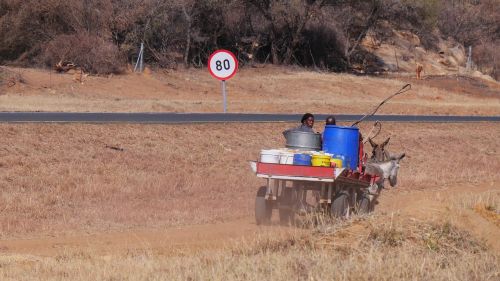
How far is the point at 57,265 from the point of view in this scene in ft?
32.7

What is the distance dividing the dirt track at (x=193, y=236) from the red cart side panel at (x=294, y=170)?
34.2 inches

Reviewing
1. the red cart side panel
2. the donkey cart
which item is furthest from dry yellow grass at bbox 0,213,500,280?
the donkey cart

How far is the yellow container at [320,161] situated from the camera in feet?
44.6

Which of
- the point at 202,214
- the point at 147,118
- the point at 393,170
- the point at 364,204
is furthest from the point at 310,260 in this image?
the point at 147,118

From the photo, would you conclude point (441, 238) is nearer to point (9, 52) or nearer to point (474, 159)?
point (474, 159)

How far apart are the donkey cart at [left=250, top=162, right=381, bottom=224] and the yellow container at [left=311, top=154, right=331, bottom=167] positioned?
149 mm

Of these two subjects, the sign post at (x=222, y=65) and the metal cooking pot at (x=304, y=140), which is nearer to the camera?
the metal cooking pot at (x=304, y=140)

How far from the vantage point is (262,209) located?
14.6 metres

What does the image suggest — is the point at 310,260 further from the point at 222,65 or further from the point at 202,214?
the point at 222,65

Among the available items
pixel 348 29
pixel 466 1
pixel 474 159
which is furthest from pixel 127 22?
pixel 466 1

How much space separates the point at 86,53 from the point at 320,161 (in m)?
34.1

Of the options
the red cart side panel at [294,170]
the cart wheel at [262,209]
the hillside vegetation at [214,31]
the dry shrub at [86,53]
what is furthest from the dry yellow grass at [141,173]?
the hillside vegetation at [214,31]

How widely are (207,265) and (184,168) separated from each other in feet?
38.6

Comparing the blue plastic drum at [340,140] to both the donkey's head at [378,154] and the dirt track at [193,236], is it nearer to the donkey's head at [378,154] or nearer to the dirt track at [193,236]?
the dirt track at [193,236]
